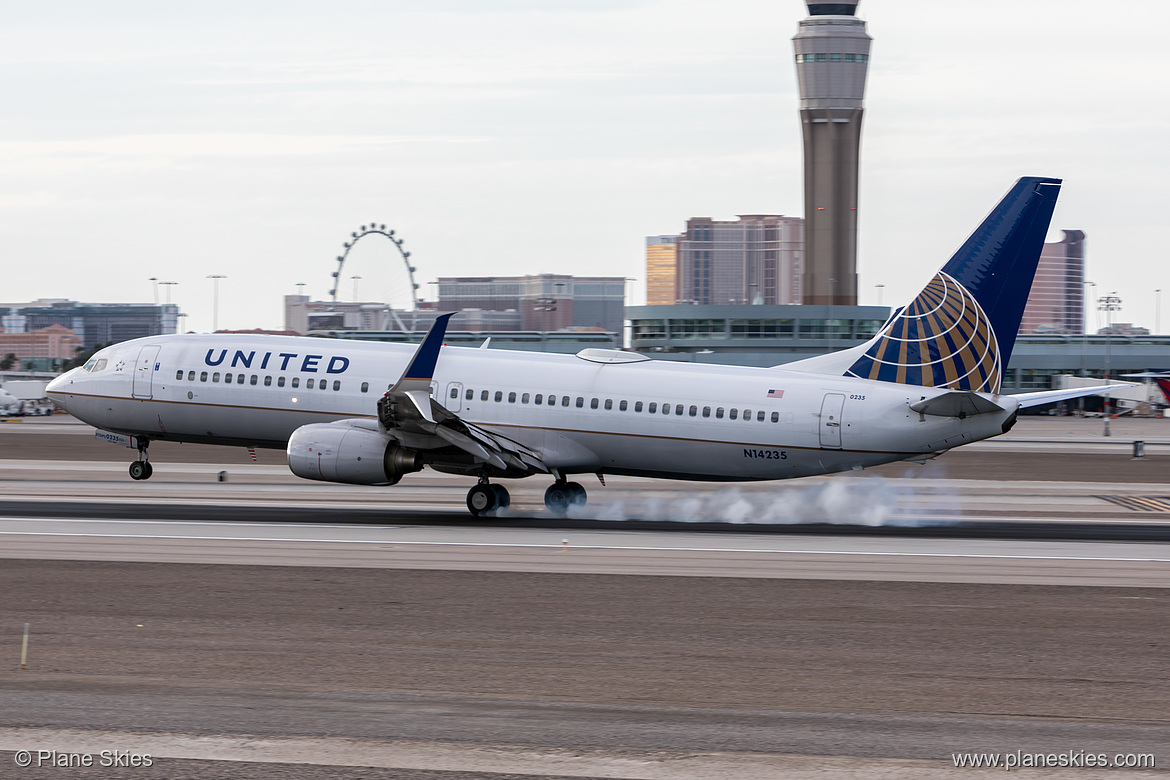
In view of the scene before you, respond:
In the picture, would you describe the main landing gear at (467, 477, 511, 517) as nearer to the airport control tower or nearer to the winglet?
the winglet

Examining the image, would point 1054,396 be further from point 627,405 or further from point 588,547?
point 588,547

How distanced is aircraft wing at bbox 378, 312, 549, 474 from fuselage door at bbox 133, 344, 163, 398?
9.75 metres

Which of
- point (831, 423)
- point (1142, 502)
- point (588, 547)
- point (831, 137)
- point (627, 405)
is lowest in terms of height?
point (1142, 502)

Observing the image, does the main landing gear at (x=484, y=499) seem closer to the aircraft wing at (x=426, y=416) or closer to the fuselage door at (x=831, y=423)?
the aircraft wing at (x=426, y=416)

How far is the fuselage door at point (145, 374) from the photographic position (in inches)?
1415

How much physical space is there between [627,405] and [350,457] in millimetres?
7080

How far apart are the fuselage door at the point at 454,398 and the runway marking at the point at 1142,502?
1991 centimetres

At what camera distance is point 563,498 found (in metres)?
32.9

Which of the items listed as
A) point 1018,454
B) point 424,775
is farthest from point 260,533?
point 1018,454

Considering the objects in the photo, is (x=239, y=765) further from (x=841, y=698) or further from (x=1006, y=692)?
(x=1006, y=692)

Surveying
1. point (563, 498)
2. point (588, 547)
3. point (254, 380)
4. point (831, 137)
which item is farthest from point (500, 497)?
point (831, 137)

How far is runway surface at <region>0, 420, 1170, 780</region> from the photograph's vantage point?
12.3 meters

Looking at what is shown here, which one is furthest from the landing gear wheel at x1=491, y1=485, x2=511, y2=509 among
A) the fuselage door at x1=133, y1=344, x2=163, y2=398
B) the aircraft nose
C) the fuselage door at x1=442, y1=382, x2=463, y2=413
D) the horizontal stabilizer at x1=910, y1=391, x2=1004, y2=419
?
the aircraft nose
